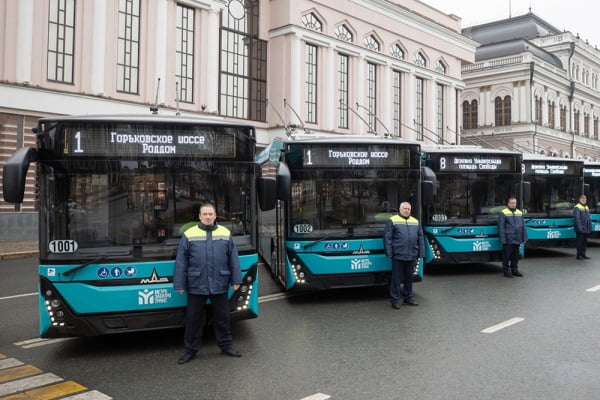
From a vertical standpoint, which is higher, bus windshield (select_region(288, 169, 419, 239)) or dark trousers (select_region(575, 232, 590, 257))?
bus windshield (select_region(288, 169, 419, 239))

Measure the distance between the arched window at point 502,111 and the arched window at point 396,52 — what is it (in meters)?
18.4

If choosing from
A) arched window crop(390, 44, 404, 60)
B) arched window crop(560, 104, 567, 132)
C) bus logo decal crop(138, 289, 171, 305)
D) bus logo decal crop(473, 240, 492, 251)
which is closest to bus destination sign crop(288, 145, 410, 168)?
bus logo decal crop(473, 240, 492, 251)

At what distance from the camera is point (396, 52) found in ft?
122

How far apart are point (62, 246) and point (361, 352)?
3546mm

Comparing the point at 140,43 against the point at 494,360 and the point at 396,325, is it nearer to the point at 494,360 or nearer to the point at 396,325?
the point at 396,325

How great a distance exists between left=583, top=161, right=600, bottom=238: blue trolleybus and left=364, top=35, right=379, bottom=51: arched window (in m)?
19.1

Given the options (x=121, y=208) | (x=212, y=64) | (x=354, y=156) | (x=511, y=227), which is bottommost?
(x=511, y=227)

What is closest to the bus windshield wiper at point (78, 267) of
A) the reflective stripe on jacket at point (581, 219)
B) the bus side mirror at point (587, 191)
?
the reflective stripe on jacket at point (581, 219)

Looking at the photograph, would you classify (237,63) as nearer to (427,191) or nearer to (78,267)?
(427,191)

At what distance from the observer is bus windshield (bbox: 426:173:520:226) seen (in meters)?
11.5

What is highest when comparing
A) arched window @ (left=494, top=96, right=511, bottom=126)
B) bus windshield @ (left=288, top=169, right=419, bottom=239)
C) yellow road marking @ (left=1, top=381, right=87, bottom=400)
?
arched window @ (left=494, top=96, right=511, bottom=126)

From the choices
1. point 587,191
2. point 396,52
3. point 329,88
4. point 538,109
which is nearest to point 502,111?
point 538,109

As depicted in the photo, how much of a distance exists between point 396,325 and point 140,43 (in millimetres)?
21027

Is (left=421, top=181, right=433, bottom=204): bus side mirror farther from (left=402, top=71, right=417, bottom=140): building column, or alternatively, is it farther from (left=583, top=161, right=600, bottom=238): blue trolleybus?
(left=402, top=71, right=417, bottom=140): building column
